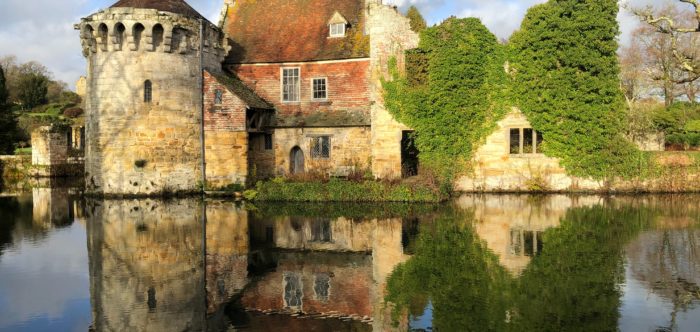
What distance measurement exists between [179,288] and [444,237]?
739 centimetres

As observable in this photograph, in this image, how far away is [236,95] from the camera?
27172mm

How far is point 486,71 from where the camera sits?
90.9 ft

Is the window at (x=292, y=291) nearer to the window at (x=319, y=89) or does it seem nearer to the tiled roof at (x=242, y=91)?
the tiled roof at (x=242, y=91)

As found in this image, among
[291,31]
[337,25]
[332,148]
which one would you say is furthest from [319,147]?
[291,31]

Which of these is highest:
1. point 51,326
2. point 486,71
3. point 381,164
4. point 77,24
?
point 77,24

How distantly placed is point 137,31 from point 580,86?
19.7 metres

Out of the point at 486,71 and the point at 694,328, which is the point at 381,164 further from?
the point at 694,328

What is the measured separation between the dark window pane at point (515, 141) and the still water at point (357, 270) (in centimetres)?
699

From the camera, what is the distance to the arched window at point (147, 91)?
26.2m

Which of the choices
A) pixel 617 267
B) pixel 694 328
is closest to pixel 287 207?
pixel 617 267

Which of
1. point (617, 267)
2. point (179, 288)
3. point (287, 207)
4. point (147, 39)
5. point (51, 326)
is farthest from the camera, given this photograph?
point (147, 39)

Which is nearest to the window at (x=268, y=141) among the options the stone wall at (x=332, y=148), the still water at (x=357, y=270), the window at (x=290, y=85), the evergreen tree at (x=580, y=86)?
the stone wall at (x=332, y=148)

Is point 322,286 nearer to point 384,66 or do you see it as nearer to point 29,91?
point 384,66

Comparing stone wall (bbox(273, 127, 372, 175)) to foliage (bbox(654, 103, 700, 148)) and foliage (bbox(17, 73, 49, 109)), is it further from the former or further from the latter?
foliage (bbox(17, 73, 49, 109))
